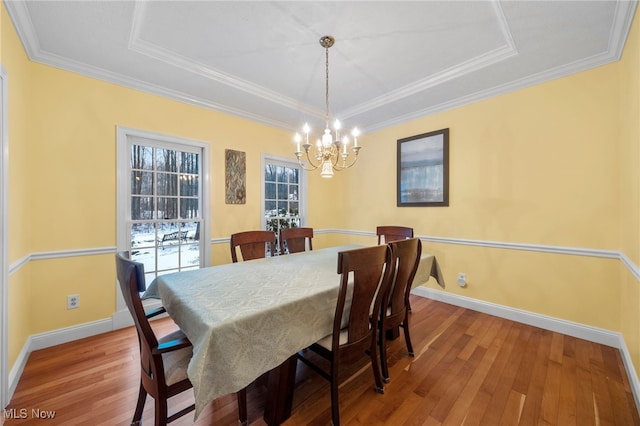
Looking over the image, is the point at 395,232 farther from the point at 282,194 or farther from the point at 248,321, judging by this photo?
the point at 248,321

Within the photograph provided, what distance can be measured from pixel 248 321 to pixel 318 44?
2.26 meters

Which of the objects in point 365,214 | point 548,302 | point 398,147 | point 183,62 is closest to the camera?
point 183,62

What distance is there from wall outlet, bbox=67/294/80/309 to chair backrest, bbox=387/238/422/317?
9.47ft

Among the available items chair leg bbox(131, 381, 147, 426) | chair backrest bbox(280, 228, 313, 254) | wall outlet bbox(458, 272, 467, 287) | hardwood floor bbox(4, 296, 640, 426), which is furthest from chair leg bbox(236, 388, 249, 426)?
wall outlet bbox(458, 272, 467, 287)

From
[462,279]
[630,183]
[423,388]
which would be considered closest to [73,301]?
[423,388]

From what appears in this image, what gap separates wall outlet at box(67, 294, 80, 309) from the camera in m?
2.37

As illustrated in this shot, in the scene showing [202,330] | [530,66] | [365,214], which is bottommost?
[202,330]

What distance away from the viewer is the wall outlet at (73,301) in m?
2.37

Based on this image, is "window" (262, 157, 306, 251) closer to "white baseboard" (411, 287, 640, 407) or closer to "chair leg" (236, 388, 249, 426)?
"white baseboard" (411, 287, 640, 407)

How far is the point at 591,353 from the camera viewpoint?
7.08ft

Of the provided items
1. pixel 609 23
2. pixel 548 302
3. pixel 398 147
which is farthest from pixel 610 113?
pixel 398 147

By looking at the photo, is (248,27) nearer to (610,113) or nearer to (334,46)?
(334,46)

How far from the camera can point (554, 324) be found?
2.54 metres

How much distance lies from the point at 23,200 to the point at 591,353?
491cm
